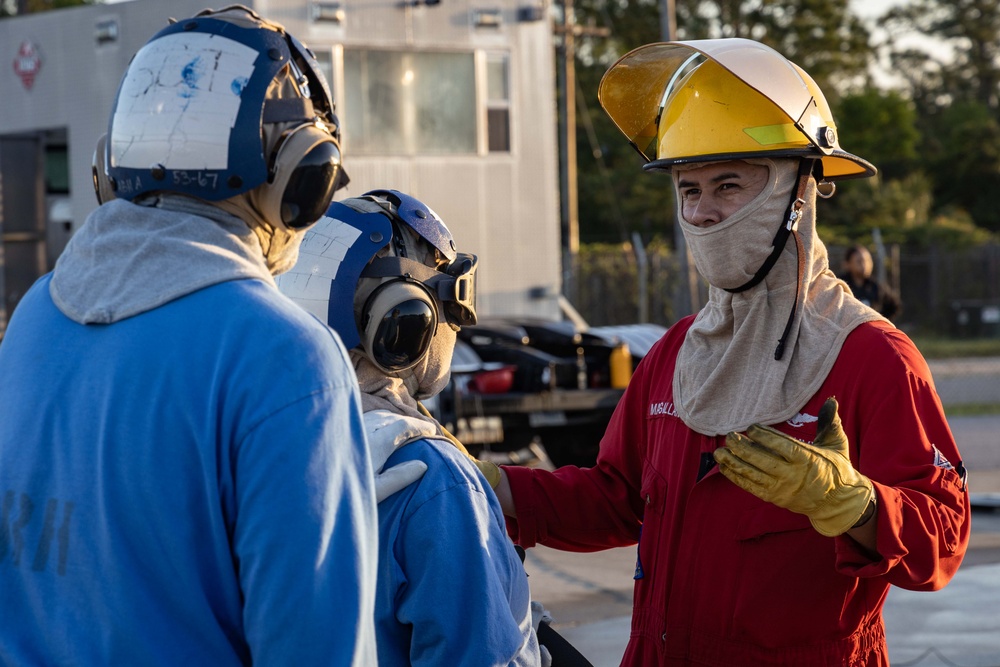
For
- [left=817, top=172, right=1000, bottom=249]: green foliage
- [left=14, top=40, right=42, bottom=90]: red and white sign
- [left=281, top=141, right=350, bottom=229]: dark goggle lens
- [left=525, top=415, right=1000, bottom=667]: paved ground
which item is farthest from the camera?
[left=817, top=172, right=1000, bottom=249]: green foliage

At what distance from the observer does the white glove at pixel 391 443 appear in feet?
6.32

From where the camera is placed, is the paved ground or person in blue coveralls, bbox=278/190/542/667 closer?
person in blue coveralls, bbox=278/190/542/667

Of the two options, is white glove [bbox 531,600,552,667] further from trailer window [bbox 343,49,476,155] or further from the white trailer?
trailer window [bbox 343,49,476,155]

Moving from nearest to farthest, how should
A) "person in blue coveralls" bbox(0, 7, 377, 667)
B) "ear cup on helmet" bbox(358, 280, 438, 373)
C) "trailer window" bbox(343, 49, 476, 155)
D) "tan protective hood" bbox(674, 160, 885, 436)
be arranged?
"person in blue coveralls" bbox(0, 7, 377, 667) → "ear cup on helmet" bbox(358, 280, 438, 373) → "tan protective hood" bbox(674, 160, 885, 436) → "trailer window" bbox(343, 49, 476, 155)

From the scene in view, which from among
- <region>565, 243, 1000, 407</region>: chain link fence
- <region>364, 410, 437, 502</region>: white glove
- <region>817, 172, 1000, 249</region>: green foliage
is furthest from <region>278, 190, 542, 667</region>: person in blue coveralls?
<region>817, 172, 1000, 249</region>: green foliage

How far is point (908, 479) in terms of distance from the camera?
246 centimetres

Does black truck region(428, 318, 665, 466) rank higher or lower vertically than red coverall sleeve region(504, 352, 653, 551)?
lower

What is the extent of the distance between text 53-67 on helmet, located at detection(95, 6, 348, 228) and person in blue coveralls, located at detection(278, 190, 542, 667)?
17.5 inches

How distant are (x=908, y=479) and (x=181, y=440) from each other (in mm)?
1547

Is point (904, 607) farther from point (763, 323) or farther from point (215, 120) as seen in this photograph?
point (215, 120)

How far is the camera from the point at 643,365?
10.3 feet

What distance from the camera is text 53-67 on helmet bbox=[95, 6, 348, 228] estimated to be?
1.64 meters

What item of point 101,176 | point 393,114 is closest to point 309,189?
point 101,176

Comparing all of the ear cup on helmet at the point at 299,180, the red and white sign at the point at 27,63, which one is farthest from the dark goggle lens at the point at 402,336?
the red and white sign at the point at 27,63
